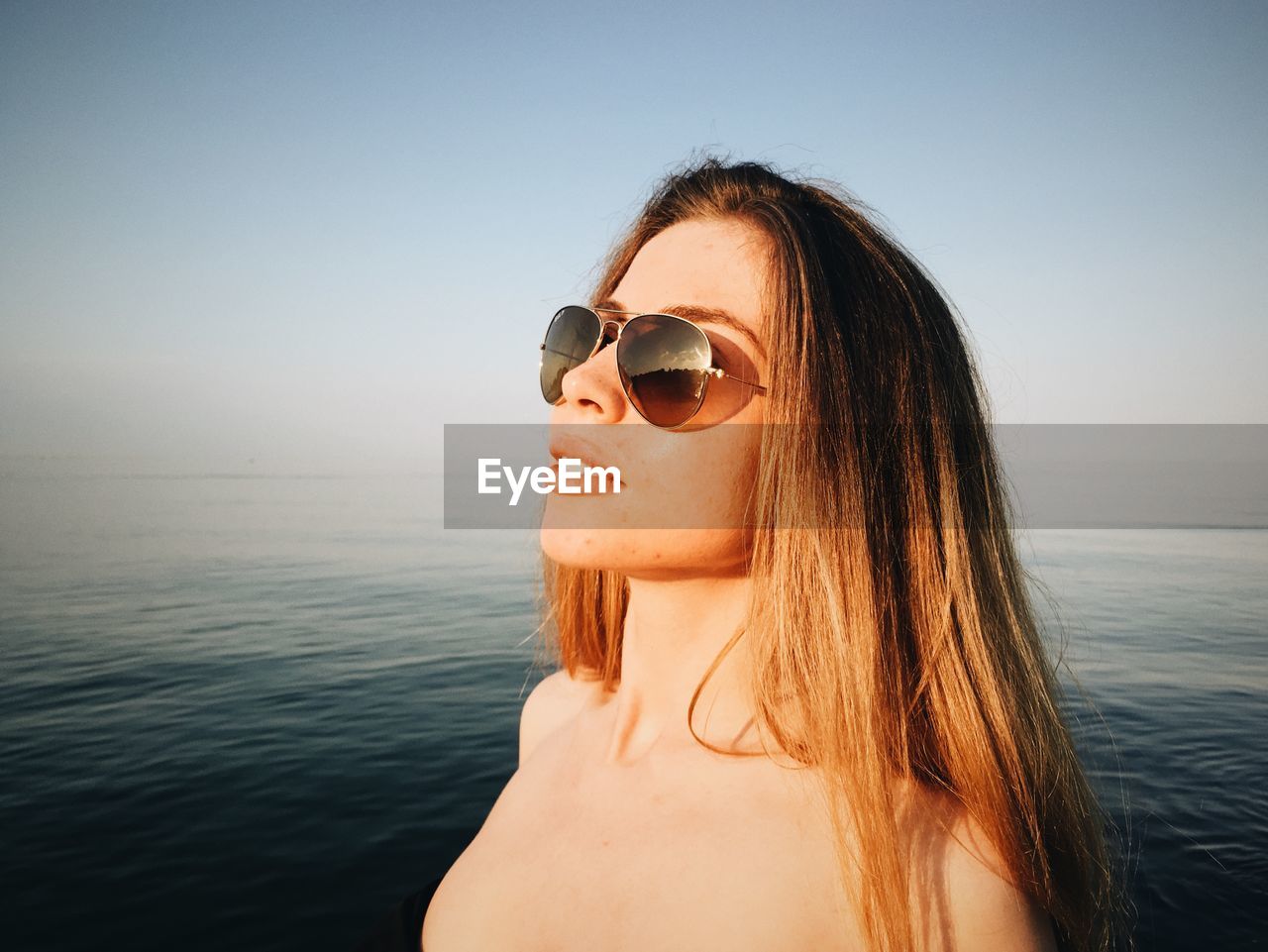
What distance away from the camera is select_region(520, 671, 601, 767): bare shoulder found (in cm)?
260

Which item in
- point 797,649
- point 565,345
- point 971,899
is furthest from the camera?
point 565,345

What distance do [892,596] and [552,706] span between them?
5.36 ft

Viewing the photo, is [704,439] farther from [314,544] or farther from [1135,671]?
[314,544]

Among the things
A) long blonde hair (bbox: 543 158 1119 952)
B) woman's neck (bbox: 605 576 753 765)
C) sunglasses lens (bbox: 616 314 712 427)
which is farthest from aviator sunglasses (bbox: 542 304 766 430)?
woman's neck (bbox: 605 576 753 765)

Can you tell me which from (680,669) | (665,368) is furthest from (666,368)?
(680,669)

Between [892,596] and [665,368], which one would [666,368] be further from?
[892,596]

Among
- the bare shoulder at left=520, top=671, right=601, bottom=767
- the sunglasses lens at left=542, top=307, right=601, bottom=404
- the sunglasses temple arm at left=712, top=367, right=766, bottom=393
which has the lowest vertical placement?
the bare shoulder at left=520, top=671, right=601, bottom=767

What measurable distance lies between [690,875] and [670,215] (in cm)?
208

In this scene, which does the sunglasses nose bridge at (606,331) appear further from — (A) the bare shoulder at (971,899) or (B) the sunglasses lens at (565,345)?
(A) the bare shoulder at (971,899)

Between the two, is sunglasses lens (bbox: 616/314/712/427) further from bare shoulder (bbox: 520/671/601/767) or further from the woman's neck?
bare shoulder (bbox: 520/671/601/767)

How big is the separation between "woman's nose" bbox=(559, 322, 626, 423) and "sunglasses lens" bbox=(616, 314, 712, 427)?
0.22 feet

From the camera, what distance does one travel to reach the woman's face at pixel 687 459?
172cm

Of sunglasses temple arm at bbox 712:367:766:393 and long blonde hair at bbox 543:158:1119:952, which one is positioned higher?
sunglasses temple arm at bbox 712:367:766:393

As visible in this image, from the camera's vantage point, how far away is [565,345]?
90.2 inches
